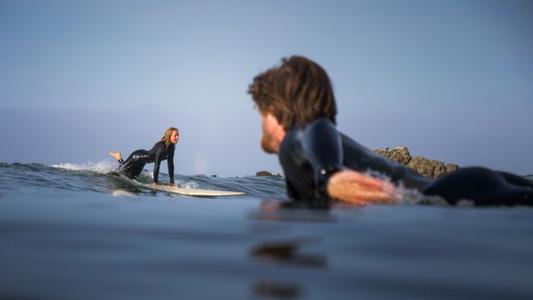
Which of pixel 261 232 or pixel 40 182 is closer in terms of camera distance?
pixel 261 232

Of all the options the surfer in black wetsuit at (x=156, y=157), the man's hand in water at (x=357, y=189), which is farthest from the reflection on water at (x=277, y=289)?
the surfer in black wetsuit at (x=156, y=157)

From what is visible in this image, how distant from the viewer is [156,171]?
14891 millimetres

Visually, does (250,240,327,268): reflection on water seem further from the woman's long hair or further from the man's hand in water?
the woman's long hair

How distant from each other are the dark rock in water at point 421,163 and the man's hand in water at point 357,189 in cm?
2083

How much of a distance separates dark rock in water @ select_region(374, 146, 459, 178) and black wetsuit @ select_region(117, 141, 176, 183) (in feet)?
39.7

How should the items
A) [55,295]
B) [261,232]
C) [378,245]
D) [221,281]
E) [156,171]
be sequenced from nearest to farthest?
[55,295]
[221,281]
[378,245]
[261,232]
[156,171]

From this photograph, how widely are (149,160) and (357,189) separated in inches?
514

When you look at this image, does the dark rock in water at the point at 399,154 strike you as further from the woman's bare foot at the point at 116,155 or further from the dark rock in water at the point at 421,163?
the woman's bare foot at the point at 116,155

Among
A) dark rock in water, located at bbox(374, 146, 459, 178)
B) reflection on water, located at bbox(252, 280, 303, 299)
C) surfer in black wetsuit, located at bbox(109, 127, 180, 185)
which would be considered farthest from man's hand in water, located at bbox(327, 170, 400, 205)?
dark rock in water, located at bbox(374, 146, 459, 178)

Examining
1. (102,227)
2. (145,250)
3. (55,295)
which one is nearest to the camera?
(55,295)

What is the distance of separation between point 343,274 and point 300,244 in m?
0.43

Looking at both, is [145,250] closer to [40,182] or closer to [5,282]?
[5,282]

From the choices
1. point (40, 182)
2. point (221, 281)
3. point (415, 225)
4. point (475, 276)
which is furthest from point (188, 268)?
point (40, 182)

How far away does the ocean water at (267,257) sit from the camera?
1.05 m
